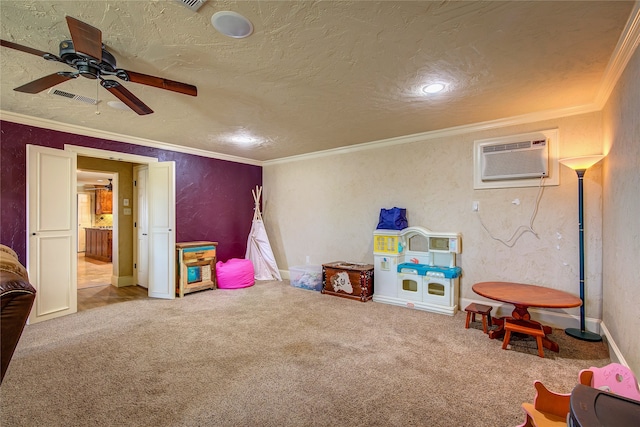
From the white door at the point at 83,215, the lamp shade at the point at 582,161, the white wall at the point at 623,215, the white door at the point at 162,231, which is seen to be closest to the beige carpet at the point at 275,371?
the white wall at the point at 623,215

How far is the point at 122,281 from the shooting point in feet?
16.9

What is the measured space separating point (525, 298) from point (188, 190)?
474cm

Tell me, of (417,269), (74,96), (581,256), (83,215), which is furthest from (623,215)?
(83,215)

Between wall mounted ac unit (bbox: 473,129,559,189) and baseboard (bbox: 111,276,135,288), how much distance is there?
5.65m

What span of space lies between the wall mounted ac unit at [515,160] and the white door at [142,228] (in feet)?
16.5

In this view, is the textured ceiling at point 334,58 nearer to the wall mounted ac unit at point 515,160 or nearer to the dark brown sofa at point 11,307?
the wall mounted ac unit at point 515,160

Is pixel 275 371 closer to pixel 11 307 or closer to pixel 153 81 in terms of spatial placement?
pixel 11 307

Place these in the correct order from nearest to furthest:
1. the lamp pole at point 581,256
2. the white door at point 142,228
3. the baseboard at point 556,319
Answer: the lamp pole at point 581,256 → the baseboard at point 556,319 → the white door at point 142,228

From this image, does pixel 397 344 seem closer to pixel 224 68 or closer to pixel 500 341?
pixel 500 341

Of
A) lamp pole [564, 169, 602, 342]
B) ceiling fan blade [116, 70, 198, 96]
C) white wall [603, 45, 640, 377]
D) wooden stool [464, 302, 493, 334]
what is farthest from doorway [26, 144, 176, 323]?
lamp pole [564, 169, 602, 342]

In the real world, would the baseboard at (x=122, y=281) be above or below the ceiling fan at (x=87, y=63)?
below

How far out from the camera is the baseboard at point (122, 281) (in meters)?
5.11

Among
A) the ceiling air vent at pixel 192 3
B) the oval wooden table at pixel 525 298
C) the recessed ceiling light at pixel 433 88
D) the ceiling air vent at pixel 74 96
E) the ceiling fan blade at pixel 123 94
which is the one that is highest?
the ceiling air vent at pixel 192 3

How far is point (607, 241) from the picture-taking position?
2.73 meters
